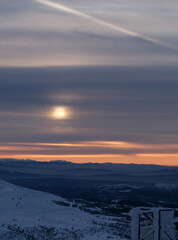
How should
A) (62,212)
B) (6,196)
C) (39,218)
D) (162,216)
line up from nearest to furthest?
(162,216) < (39,218) < (62,212) < (6,196)

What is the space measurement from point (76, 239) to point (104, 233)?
594cm

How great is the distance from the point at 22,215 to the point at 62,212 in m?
8.05

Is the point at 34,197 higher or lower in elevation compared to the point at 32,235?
higher

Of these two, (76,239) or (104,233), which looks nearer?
(76,239)

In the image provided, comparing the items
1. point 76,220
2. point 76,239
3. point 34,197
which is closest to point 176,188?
point 34,197

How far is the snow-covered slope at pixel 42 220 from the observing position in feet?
125

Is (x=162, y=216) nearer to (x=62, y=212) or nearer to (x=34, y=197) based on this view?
(x=62, y=212)

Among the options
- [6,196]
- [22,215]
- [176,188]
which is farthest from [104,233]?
[176,188]

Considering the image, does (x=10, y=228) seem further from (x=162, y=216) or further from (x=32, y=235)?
(x=162, y=216)

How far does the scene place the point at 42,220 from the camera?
47188 millimetres

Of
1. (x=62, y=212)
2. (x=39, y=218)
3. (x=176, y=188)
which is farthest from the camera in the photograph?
(x=176, y=188)

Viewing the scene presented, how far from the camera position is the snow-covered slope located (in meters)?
38.0

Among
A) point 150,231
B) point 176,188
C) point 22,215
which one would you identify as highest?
point 176,188

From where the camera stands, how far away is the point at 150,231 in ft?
63.1
